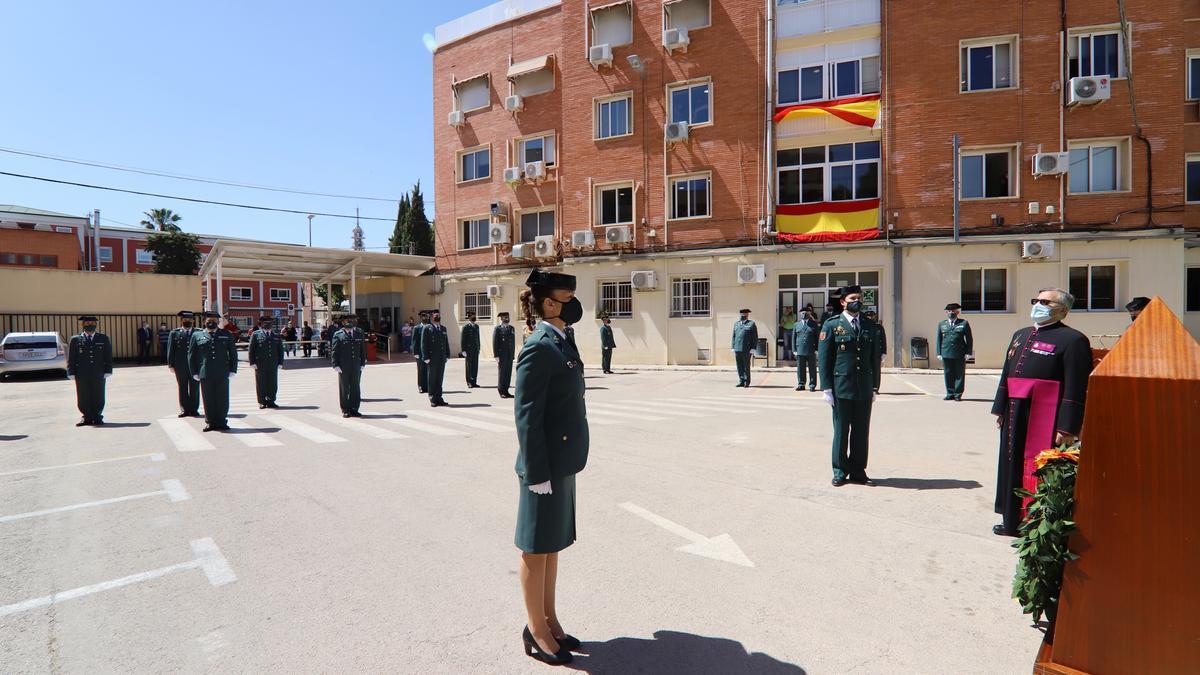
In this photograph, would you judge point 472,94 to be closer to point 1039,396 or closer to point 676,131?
point 676,131

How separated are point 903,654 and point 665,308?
20960 millimetres

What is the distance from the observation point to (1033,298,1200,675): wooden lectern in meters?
2.46

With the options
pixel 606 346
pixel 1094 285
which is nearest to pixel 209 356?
pixel 606 346

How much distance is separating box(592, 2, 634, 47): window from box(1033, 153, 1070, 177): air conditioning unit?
14.4 metres

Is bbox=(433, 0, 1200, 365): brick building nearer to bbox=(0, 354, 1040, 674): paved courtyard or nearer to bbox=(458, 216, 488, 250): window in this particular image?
bbox=(458, 216, 488, 250): window

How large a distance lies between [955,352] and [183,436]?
14.5 metres

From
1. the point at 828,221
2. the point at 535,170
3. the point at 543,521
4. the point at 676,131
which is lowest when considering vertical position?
the point at 543,521

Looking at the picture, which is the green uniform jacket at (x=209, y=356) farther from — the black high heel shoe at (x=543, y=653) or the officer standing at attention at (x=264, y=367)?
the black high heel shoe at (x=543, y=653)

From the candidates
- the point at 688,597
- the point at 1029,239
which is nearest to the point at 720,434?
the point at 688,597

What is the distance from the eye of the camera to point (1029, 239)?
754 inches

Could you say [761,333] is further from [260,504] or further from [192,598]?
[192,598]

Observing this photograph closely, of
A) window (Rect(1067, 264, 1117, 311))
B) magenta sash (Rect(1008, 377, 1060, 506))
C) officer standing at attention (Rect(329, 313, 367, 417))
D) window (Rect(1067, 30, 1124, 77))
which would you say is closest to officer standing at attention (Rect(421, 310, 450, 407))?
officer standing at attention (Rect(329, 313, 367, 417))

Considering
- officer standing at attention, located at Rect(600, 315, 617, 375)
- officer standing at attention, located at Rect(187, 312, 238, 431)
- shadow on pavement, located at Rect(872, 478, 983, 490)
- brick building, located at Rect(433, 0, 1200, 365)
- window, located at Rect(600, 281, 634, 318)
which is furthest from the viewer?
window, located at Rect(600, 281, 634, 318)

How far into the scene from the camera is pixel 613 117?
25.3 meters
